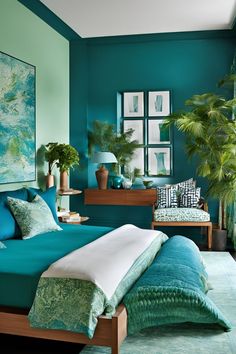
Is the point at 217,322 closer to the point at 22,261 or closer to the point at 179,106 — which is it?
the point at 22,261

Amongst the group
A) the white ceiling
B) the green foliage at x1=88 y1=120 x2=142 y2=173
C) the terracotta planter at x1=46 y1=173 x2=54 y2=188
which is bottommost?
the terracotta planter at x1=46 y1=173 x2=54 y2=188

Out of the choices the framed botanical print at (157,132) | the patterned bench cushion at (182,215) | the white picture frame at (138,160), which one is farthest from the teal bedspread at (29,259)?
the framed botanical print at (157,132)

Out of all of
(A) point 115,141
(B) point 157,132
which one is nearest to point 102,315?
(A) point 115,141

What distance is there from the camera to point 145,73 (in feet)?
24.2

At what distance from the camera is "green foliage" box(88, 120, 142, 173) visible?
727 cm

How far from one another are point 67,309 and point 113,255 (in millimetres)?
625

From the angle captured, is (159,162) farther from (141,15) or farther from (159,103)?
(141,15)

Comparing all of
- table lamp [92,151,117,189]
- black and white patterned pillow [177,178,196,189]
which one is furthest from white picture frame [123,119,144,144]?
black and white patterned pillow [177,178,196,189]

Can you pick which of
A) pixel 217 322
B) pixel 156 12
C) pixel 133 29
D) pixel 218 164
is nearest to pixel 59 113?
pixel 133 29

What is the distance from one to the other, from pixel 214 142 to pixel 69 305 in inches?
163

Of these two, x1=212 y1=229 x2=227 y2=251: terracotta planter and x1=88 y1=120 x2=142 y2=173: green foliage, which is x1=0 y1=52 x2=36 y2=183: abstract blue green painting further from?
x1=212 y1=229 x2=227 y2=251: terracotta planter

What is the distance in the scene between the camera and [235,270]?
5.10 meters

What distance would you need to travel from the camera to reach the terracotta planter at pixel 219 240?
6.34 m

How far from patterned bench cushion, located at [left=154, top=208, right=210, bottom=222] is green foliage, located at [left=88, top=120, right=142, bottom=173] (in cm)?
123
